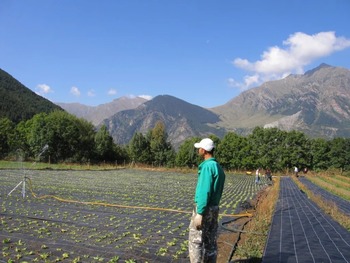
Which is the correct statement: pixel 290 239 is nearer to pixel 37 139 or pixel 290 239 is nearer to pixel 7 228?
pixel 7 228

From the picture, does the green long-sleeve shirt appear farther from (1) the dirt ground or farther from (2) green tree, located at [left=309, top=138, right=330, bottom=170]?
(2) green tree, located at [left=309, top=138, right=330, bottom=170]

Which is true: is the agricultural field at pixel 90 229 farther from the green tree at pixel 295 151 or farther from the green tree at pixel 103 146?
the green tree at pixel 103 146

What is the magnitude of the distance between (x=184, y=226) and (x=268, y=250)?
12.5 ft

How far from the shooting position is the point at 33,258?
21.9ft

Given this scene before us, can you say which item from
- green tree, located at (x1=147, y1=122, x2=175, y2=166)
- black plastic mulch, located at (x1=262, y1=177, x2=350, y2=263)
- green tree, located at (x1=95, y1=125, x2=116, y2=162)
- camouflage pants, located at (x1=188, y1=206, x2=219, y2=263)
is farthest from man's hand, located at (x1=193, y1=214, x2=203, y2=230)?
green tree, located at (x1=95, y1=125, x2=116, y2=162)

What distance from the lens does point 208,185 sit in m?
4.47

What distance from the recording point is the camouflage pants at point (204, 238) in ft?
15.5

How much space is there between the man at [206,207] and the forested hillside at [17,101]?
83910mm

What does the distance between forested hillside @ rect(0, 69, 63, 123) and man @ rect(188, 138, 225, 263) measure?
83910mm

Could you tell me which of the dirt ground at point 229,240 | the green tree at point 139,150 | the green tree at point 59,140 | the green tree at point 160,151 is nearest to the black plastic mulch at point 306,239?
the dirt ground at point 229,240

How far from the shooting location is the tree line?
5681cm

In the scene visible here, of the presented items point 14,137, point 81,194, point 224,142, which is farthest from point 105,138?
point 81,194

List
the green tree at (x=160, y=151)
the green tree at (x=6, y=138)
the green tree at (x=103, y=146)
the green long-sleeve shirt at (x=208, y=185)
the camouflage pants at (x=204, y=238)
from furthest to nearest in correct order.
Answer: the green tree at (x=160, y=151)
the green tree at (x=103, y=146)
the green tree at (x=6, y=138)
the camouflage pants at (x=204, y=238)
the green long-sleeve shirt at (x=208, y=185)

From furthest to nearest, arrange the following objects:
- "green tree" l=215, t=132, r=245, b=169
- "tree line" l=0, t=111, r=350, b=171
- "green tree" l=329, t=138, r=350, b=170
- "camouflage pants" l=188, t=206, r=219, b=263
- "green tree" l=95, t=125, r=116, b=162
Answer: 1. "green tree" l=95, t=125, r=116, b=162
2. "green tree" l=329, t=138, r=350, b=170
3. "green tree" l=215, t=132, r=245, b=169
4. "tree line" l=0, t=111, r=350, b=171
5. "camouflage pants" l=188, t=206, r=219, b=263
